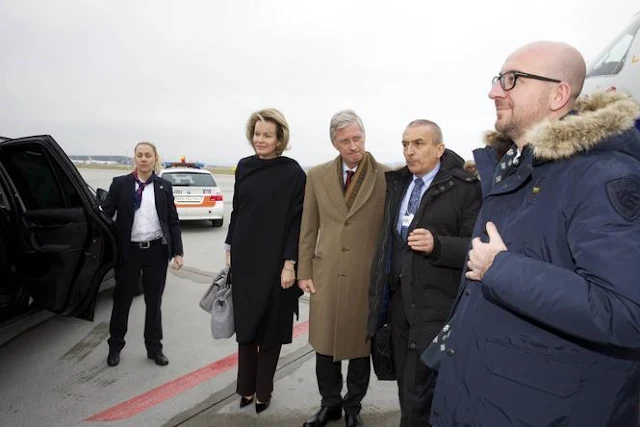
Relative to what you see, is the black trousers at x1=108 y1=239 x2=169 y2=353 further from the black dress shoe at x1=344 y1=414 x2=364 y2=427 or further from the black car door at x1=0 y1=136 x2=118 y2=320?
the black dress shoe at x1=344 y1=414 x2=364 y2=427

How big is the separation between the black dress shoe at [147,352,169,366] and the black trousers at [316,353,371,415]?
4.79 ft

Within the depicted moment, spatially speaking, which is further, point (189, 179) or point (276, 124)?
point (189, 179)

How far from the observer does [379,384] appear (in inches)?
121

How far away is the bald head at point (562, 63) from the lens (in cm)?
119

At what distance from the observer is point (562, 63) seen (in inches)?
46.8

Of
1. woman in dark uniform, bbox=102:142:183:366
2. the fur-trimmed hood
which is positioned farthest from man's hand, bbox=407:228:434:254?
woman in dark uniform, bbox=102:142:183:366

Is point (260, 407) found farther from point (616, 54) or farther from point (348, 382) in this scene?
point (616, 54)

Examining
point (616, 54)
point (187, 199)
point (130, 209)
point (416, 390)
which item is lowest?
point (416, 390)

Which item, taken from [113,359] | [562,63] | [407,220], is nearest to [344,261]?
[407,220]

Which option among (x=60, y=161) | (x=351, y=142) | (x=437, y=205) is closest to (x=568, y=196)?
(x=437, y=205)

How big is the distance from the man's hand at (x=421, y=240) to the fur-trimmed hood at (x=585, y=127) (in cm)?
76

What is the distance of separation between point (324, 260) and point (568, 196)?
1.58 metres

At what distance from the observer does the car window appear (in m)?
3.10

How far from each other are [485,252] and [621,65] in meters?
3.37
